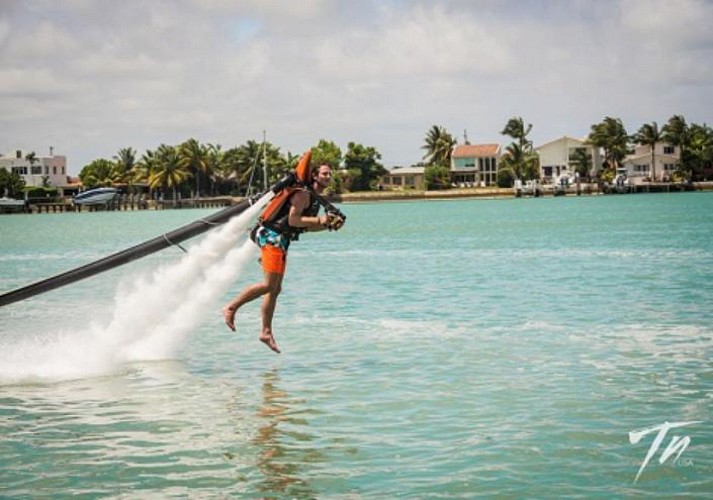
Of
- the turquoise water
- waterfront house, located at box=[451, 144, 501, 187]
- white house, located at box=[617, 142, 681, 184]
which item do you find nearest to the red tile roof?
waterfront house, located at box=[451, 144, 501, 187]

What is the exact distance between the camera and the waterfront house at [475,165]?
190750 mm

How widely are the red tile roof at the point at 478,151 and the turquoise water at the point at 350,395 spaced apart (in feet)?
549

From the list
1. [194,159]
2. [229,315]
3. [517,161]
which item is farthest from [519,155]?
[229,315]

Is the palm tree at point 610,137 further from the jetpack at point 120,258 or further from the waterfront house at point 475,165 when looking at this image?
the jetpack at point 120,258

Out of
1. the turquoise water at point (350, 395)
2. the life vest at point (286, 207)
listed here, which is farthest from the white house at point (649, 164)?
the life vest at point (286, 207)

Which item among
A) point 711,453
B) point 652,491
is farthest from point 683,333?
point 652,491

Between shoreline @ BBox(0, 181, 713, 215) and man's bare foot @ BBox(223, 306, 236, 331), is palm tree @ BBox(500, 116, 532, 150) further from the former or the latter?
man's bare foot @ BBox(223, 306, 236, 331)

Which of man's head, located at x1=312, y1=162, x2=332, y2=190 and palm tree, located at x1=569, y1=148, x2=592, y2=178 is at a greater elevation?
palm tree, located at x1=569, y1=148, x2=592, y2=178

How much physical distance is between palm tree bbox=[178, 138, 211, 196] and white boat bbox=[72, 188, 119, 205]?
45.6ft

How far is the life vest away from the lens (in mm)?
12422

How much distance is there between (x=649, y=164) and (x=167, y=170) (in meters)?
85.3

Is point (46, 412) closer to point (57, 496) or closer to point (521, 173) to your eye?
point (57, 496)

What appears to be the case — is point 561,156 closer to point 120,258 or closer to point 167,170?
point 167,170

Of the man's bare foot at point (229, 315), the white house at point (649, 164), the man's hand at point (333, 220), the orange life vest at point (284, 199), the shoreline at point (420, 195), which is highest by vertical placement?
the white house at point (649, 164)
